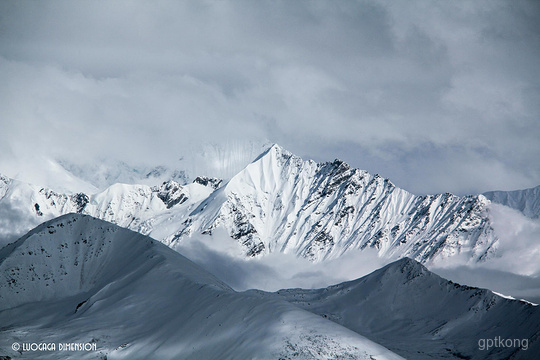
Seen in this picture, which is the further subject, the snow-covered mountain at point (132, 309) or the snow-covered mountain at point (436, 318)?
the snow-covered mountain at point (436, 318)

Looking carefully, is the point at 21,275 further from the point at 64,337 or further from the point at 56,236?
the point at 64,337

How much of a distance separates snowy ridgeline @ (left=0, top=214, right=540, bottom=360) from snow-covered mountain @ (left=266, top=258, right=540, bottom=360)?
37cm

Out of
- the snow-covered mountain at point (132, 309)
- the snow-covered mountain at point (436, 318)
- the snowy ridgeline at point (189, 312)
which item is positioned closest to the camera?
the snow-covered mountain at point (132, 309)

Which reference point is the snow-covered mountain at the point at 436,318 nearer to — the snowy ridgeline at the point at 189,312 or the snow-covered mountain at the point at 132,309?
the snowy ridgeline at the point at 189,312

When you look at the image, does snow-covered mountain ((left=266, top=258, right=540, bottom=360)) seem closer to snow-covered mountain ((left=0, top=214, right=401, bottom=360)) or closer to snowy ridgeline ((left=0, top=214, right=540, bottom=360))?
snowy ridgeline ((left=0, top=214, right=540, bottom=360))

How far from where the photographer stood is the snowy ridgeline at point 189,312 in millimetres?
94875

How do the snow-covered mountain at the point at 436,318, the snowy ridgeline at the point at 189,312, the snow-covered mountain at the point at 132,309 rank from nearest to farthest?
the snow-covered mountain at the point at 132,309
the snowy ridgeline at the point at 189,312
the snow-covered mountain at the point at 436,318

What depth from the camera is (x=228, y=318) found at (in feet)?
342

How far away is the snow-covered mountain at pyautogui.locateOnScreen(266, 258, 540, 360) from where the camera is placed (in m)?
151

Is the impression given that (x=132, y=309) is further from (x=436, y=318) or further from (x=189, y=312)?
(x=436, y=318)

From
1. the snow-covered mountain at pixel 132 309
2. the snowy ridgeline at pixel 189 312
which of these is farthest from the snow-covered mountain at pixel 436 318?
the snow-covered mountain at pixel 132 309

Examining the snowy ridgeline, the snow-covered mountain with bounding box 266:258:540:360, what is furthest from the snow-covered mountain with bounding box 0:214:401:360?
the snow-covered mountain with bounding box 266:258:540:360

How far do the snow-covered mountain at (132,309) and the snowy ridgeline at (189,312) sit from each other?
0.96ft

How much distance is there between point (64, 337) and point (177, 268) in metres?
35.8
